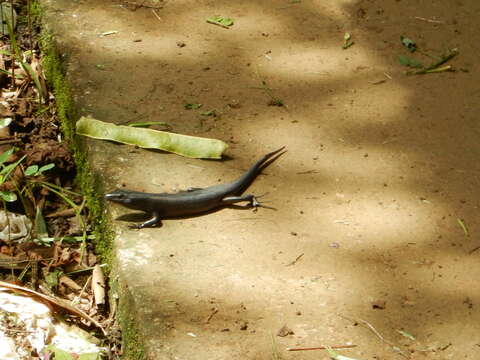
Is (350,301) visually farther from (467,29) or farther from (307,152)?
(467,29)

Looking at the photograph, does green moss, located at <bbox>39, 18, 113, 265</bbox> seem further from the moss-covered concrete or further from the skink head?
the skink head

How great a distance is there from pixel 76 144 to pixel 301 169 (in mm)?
1614

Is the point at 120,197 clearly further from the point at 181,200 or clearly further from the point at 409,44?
the point at 409,44

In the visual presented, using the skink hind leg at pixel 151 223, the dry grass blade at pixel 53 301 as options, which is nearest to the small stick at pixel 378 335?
the skink hind leg at pixel 151 223

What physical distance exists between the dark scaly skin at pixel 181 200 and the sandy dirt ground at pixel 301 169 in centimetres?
6

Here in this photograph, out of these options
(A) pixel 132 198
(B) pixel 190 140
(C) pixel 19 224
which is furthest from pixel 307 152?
(C) pixel 19 224

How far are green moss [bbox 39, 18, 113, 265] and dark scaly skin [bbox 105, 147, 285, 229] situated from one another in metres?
0.24

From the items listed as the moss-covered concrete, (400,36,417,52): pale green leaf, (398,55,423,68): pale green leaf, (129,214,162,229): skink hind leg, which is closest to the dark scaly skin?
(129,214,162,229): skink hind leg

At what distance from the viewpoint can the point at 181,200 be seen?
4.13 metres

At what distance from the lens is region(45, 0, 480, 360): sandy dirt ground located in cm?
355

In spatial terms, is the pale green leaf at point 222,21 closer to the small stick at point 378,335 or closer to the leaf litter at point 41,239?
the leaf litter at point 41,239

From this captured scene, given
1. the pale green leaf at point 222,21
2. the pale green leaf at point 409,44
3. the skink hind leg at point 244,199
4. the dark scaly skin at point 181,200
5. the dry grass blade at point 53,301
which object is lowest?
the dry grass blade at point 53,301

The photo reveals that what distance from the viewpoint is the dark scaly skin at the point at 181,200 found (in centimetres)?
411

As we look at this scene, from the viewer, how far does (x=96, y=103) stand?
495 centimetres
